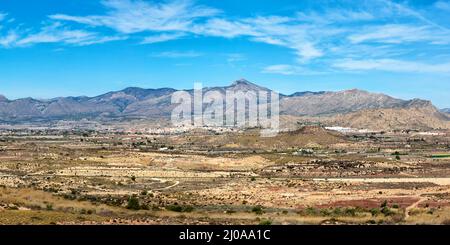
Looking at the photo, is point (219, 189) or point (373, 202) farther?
point (219, 189)

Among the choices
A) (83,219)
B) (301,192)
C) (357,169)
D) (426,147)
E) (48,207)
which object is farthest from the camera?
(426,147)

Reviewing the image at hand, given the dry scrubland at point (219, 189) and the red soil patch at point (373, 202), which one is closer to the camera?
the dry scrubland at point (219, 189)

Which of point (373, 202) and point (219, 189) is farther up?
point (373, 202)

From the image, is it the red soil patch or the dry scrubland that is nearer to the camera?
the dry scrubland

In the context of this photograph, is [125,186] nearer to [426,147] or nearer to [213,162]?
[213,162]
